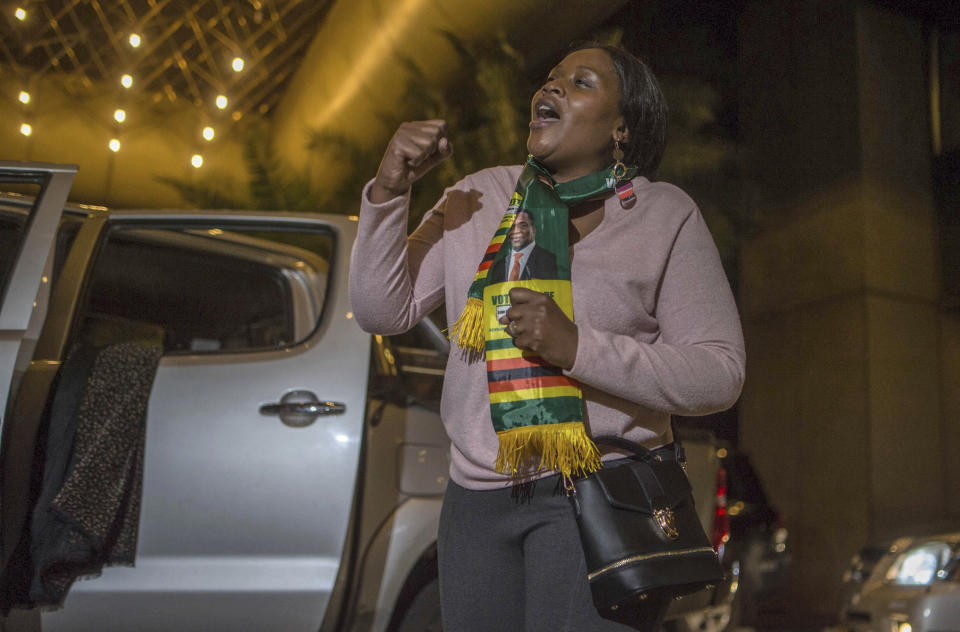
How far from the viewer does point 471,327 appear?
1.45 m

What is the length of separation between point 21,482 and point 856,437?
658cm

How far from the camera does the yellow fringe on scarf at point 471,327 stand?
1.45 meters

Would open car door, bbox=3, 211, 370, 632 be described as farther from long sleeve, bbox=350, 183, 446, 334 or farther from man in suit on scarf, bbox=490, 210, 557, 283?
man in suit on scarf, bbox=490, 210, 557, 283

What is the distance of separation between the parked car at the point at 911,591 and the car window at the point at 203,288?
7.64 ft

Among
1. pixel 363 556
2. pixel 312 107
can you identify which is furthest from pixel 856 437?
pixel 363 556

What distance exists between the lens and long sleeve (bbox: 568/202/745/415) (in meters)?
1.32

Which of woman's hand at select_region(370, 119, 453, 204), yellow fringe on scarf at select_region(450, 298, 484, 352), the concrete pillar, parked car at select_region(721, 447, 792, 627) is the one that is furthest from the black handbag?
the concrete pillar

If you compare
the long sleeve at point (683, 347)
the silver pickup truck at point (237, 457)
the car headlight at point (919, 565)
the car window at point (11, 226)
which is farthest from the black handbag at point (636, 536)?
the car headlight at point (919, 565)

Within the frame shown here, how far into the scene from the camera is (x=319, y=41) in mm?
7715

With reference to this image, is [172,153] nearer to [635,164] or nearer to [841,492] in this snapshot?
[841,492]

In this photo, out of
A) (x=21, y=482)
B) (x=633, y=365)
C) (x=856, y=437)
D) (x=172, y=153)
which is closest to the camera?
(x=633, y=365)

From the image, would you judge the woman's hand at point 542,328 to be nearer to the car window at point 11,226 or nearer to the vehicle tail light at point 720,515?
the car window at point 11,226

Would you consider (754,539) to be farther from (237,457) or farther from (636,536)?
(636,536)

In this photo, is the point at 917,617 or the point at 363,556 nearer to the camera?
the point at 363,556
